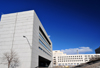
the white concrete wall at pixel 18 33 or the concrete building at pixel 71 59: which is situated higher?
the white concrete wall at pixel 18 33

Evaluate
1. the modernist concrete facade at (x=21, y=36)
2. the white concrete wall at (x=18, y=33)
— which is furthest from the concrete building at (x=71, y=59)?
the white concrete wall at (x=18, y=33)

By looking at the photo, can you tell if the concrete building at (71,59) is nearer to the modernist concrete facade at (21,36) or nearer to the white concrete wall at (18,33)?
the modernist concrete facade at (21,36)

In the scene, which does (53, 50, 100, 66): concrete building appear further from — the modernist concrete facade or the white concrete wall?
the white concrete wall

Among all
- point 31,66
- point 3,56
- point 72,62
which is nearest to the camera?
point 31,66

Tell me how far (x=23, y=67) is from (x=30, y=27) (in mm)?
11954

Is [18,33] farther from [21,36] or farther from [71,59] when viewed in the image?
[71,59]

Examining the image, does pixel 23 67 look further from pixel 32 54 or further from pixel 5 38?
pixel 5 38

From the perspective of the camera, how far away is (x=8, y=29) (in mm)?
32000

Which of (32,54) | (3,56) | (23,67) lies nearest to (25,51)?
(32,54)

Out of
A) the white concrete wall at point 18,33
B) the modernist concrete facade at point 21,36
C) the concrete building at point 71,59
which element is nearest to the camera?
the modernist concrete facade at point 21,36

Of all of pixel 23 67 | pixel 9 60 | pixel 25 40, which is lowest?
pixel 23 67

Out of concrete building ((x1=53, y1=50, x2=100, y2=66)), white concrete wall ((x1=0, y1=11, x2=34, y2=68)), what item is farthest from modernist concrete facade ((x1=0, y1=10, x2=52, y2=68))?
concrete building ((x1=53, y1=50, x2=100, y2=66))

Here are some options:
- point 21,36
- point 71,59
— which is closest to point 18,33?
point 21,36

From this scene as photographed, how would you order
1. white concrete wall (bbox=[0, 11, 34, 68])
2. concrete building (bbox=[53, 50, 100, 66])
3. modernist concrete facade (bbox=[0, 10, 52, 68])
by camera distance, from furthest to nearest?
concrete building (bbox=[53, 50, 100, 66]) < white concrete wall (bbox=[0, 11, 34, 68]) < modernist concrete facade (bbox=[0, 10, 52, 68])
